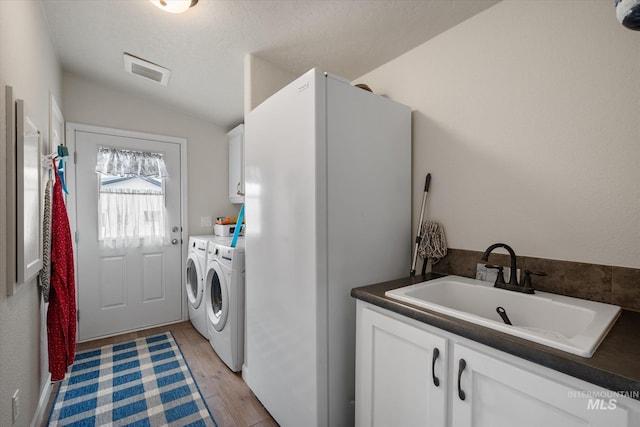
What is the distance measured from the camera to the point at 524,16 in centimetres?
133

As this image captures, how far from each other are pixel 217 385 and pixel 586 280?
2278 mm

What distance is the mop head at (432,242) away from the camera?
1611mm

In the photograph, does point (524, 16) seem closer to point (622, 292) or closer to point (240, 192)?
point (622, 292)

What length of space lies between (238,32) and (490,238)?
1.92 m

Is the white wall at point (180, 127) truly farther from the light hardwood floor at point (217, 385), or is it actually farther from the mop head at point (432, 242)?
the mop head at point (432, 242)

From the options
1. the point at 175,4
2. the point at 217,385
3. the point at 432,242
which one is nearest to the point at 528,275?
the point at 432,242

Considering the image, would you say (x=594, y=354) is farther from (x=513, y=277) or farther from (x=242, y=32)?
(x=242, y=32)

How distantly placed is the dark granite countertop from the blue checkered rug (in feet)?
5.19

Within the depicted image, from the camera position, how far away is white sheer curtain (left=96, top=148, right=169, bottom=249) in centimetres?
284

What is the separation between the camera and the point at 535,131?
1298mm

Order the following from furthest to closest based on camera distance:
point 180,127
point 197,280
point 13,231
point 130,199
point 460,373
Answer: point 180,127
point 130,199
point 197,280
point 13,231
point 460,373

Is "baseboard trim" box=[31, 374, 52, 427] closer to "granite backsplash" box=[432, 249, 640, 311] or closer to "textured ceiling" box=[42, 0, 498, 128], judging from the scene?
"textured ceiling" box=[42, 0, 498, 128]

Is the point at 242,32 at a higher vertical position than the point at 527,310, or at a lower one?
higher

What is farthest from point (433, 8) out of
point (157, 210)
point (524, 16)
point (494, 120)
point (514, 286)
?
point (157, 210)
